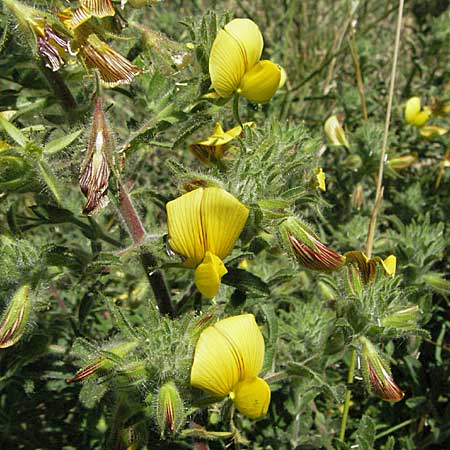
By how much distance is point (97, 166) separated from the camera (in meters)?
1.67

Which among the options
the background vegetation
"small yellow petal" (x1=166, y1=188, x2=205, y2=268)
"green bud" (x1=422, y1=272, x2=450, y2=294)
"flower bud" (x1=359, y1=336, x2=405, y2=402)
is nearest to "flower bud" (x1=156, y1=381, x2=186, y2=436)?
the background vegetation

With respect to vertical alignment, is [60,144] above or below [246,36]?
below

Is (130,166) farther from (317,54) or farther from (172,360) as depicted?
(317,54)

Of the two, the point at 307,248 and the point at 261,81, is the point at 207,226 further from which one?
the point at 261,81

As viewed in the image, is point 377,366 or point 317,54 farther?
point 317,54

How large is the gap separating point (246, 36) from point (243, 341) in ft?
2.80

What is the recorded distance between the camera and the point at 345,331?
200cm

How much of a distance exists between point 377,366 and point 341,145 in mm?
1648

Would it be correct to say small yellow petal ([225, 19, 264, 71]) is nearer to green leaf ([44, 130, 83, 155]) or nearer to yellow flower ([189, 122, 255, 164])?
yellow flower ([189, 122, 255, 164])

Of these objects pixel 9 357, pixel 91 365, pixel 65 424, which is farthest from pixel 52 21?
pixel 65 424

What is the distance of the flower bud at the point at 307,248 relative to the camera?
1753 mm

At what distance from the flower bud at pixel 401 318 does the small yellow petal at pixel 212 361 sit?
62cm

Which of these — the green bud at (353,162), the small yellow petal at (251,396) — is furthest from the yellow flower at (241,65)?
the green bud at (353,162)

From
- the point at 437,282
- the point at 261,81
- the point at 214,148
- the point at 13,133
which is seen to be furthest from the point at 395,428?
the point at 13,133
